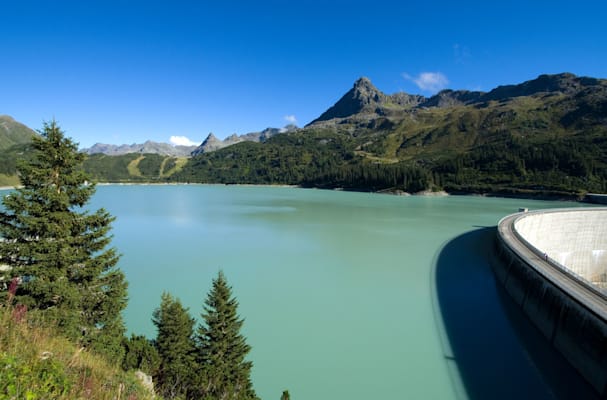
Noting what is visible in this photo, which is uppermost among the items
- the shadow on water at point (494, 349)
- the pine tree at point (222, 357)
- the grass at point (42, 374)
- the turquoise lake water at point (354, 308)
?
the grass at point (42, 374)

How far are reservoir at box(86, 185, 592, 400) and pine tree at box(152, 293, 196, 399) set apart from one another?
11.8ft

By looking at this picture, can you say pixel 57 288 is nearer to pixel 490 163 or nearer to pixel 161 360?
pixel 161 360

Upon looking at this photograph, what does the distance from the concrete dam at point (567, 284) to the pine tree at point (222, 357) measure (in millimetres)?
14369

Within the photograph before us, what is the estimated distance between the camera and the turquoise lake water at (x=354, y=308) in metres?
13.9

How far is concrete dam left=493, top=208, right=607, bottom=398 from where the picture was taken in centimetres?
1378

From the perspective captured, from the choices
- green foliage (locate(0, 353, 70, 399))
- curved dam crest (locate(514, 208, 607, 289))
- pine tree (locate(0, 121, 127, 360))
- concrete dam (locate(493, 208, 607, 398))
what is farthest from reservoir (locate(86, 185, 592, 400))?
green foliage (locate(0, 353, 70, 399))

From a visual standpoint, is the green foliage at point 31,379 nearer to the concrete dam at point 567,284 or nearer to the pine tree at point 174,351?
the pine tree at point 174,351

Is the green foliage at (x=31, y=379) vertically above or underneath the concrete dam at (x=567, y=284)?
above

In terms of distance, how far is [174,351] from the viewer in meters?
11.6

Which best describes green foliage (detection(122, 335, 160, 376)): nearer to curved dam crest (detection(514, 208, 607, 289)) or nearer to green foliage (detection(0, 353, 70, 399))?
green foliage (detection(0, 353, 70, 399))

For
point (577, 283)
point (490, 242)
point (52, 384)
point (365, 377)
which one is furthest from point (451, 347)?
point (490, 242)

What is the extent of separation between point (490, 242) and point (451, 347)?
Answer: 3173 centimetres

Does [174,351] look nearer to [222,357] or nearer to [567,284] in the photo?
[222,357]

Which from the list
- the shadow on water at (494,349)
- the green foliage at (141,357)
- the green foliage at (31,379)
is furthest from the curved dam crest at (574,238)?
the green foliage at (31,379)
